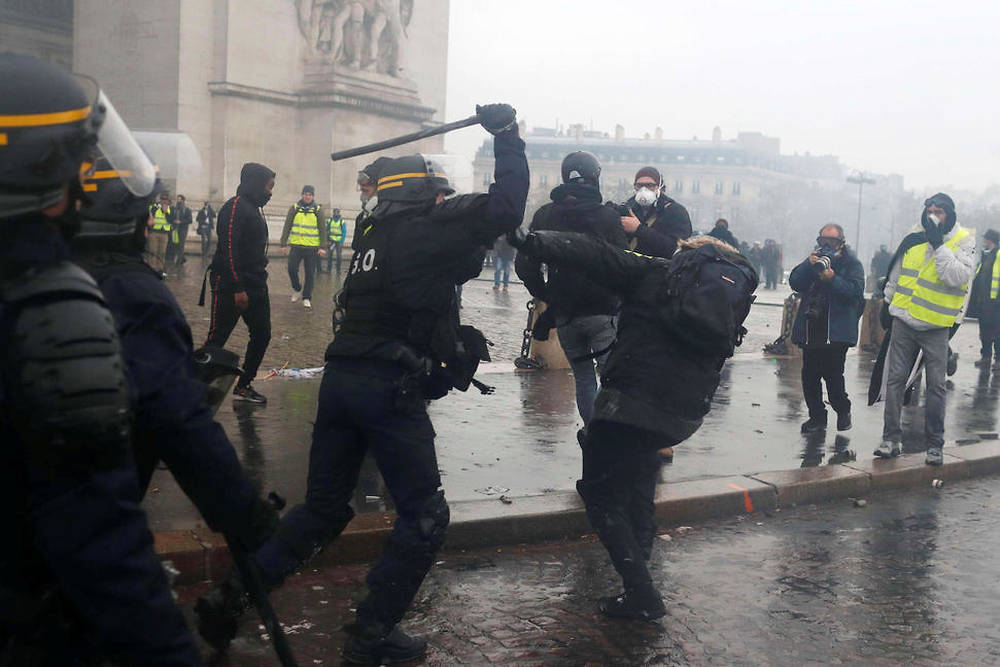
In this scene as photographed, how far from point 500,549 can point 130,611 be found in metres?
3.43

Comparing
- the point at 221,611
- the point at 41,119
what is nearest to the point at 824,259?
the point at 221,611

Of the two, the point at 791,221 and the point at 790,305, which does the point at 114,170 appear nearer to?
the point at 790,305

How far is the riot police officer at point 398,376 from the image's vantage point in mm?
3762

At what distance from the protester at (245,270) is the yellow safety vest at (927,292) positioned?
4394 millimetres

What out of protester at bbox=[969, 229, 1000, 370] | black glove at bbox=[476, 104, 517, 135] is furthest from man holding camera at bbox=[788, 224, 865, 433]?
protester at bbox=[969, 229, 1000, 370]

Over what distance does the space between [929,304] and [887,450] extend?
1.03 metres

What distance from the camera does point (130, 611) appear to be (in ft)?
6.81

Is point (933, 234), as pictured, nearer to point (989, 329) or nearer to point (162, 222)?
point (989, 329)

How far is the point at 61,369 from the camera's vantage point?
194 centimetres

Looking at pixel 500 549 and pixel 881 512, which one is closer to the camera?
pixel 500 549

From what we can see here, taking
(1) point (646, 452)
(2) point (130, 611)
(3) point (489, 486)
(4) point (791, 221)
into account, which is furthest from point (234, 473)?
(4) point (791, 221)

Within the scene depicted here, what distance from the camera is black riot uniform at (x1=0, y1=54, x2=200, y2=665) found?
77.0 inches

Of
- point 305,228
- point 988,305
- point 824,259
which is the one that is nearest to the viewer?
point 824,259

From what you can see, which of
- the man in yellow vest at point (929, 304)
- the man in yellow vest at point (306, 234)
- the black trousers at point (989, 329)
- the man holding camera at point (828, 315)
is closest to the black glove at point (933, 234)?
the man in yellow vest at point (929, 304)
